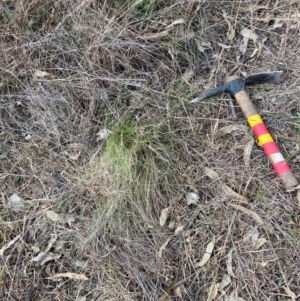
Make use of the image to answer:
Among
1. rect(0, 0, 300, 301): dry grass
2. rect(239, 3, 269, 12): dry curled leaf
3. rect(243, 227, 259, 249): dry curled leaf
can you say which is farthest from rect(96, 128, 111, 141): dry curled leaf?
rect(239, 3, 269, 12): dry curled leaf

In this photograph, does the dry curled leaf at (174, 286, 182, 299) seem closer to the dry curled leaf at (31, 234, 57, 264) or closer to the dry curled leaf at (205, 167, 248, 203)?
the dry curled leaf at (205, 167, 248, 203)

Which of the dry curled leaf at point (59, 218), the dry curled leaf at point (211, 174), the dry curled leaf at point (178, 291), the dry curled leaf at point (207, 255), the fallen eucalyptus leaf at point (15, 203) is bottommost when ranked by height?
the dry curled leaf at point (178, 291)

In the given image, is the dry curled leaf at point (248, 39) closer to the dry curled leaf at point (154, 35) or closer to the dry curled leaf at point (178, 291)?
the dry curled leaf at point (154, 35)

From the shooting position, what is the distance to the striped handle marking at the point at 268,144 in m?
2.36

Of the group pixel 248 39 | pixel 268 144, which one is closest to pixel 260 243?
pixel 268 144

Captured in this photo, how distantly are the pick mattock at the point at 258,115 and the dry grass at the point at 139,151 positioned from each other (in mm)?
54

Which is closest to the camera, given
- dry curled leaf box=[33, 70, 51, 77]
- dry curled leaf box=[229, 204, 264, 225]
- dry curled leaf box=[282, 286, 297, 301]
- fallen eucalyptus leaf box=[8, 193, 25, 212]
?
dry curled leaf box=[282, 286, 297, 301]

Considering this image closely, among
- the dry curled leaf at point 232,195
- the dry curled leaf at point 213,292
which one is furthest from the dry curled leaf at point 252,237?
the dry curled leaf at point 213,292

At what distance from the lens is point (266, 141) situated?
94.6 inches

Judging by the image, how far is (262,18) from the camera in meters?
2.73

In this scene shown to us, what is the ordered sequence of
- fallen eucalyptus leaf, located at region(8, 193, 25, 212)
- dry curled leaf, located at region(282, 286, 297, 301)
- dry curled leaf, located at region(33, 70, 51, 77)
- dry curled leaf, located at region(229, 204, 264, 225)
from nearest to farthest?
dry curled leaf, located at region(282, 286, 297, 301) → dry curled leaf, located at region(229, 204, 264, 225) → fallen eucalyptus leaf, located at region(8, 193, 25, 212) → dry curled leaf, located at region(33, 70, 51, 77)

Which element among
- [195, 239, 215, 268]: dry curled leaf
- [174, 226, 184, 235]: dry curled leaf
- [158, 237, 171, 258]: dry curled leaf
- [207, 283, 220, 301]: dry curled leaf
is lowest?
[207, 283, 220, 301]: dry curled leaf

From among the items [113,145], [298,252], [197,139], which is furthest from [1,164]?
[298,252]

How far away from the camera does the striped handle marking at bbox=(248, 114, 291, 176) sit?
7.74 ft
